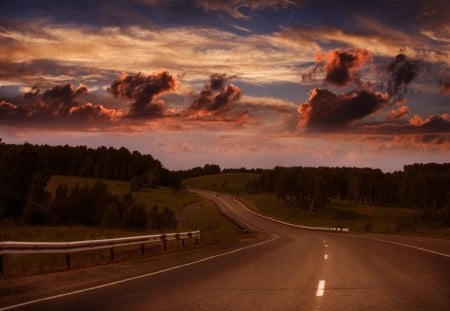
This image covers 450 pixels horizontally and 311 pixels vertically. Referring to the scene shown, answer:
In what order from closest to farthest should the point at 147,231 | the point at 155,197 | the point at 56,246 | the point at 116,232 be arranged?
1. the point at 56,246
2. the point at 116,232
3. the point at 147,231
4. the point at 155,197

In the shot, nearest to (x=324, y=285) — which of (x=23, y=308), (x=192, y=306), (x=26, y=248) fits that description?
(x=192, y=306)

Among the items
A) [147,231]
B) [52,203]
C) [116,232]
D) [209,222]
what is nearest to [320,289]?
[116,232]

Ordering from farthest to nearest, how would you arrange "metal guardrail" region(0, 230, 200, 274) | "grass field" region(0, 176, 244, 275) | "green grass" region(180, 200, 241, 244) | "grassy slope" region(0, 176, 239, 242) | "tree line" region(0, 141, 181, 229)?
"green grass" region(180, 200, 241, 244) → "tree line" region(0, 141, 181, 229) → "grassy slope" region(0, 176, 239, 242) → "grass field" region(0, 176, 244, 275) → "metal guardrail" region(0, 230, 200, 274)

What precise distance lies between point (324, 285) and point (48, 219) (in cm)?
5377

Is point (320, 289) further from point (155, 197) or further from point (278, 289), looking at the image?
point (155, 197)

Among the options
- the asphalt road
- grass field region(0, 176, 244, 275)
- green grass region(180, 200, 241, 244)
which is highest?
the asphalt road

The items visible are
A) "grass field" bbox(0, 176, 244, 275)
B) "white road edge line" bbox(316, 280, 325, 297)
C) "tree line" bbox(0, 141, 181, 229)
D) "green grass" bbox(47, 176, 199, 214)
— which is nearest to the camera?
"white road edge line" bbox(316, 280, 325, 297)

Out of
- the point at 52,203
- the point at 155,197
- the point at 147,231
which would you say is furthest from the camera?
the point at 155,197

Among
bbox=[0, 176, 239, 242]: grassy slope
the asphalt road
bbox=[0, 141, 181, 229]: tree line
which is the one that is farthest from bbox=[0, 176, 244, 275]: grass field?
the asphalt road

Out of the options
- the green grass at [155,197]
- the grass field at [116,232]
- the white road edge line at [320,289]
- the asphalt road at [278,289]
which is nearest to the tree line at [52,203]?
the grass field at [116,232]

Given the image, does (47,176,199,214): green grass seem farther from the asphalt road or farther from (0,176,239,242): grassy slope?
the asphalt road

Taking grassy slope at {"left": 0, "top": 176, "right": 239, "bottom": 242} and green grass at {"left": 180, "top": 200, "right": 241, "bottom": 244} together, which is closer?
grassy slope at {"left": 0, "top": 176, "right": 239, "bottom": 242}

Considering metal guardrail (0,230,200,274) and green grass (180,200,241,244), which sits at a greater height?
metal guardrail (0,230,200,274)

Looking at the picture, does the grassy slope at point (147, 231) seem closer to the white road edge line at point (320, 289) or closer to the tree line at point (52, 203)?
the tree line at point (52, 203)
